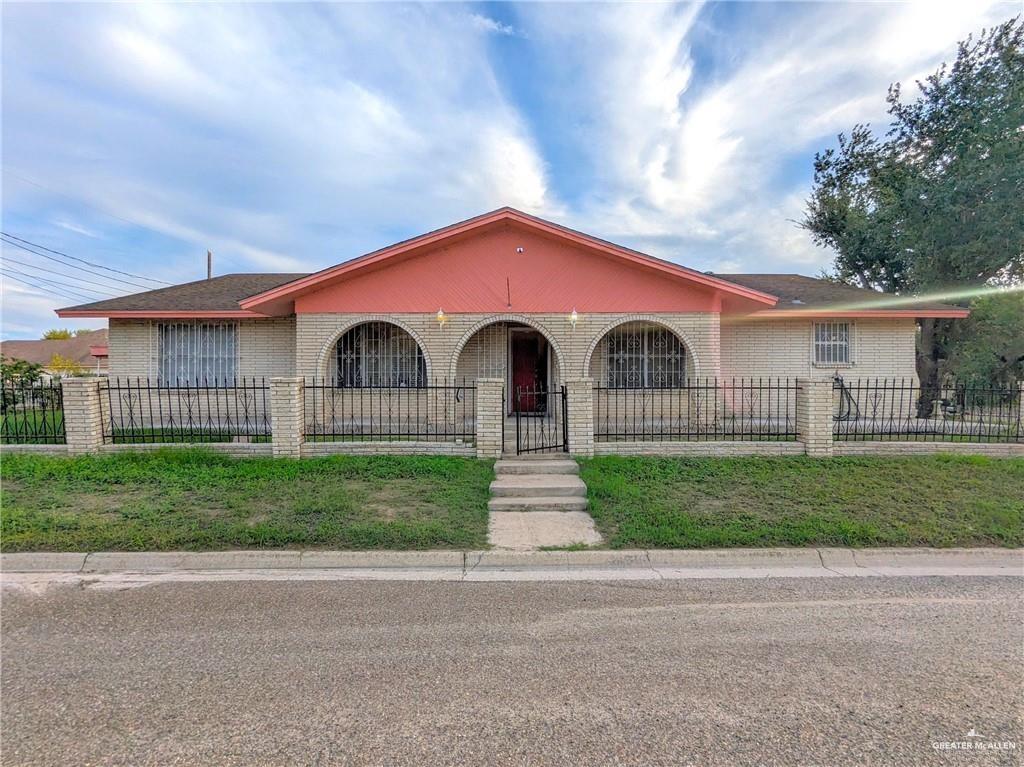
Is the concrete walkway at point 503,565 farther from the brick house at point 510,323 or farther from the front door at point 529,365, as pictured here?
the front door at point 529,365

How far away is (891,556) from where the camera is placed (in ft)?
16.5

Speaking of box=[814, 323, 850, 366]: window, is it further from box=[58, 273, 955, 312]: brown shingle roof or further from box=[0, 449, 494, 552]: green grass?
box=[0, 449, 494, 552]: green grass

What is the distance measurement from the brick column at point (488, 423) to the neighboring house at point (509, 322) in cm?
329

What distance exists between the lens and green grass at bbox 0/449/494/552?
5.13 m

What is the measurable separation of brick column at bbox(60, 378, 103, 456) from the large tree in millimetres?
19938

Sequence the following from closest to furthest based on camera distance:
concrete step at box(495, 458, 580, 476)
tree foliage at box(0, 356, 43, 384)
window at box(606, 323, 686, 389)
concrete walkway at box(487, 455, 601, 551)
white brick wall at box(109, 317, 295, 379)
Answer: concrete walkway at box(487, 455, 601, 551) < concrete step at box(495, 458, 580, 476) < window at box(606, 323, 686, 389) < white brick wall at box(109, 317, 295, 379) < tree foliage at box(0, 356, 43, 384)

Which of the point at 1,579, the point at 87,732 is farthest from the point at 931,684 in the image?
the point at 1,579

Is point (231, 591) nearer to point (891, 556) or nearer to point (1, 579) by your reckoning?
point (1, 579)

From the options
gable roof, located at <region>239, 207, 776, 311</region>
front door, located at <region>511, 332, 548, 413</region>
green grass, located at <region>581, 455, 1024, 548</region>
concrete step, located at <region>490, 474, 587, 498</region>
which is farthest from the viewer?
front door, located at <region>511, 332, 548, 413</region>

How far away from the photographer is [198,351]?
12.5m

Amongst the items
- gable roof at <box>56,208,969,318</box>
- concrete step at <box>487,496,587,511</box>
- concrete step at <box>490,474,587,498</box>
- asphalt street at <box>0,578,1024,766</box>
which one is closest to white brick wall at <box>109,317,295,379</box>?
gable roof at <box>56,208,969,318</box>

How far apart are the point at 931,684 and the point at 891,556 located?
252 cm

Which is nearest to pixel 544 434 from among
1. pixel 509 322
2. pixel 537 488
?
pixel 537 488

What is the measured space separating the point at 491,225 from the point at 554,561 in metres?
7.76
